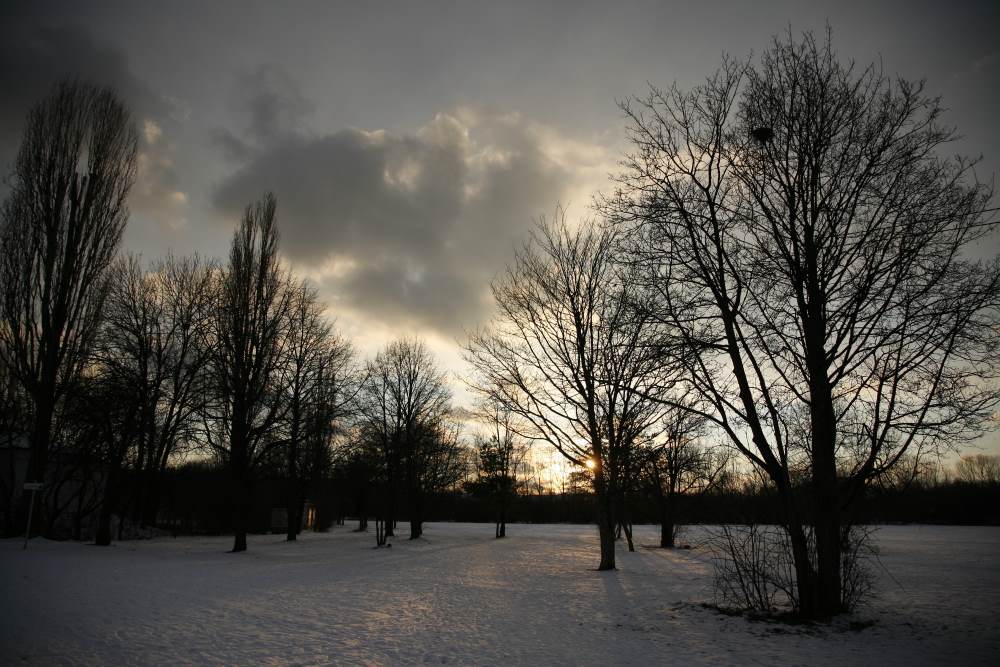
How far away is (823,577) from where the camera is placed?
25.7 ft

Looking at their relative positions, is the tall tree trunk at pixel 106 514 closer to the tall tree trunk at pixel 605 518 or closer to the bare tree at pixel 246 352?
the bare tree at pixel 246 352

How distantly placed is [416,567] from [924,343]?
15296mm

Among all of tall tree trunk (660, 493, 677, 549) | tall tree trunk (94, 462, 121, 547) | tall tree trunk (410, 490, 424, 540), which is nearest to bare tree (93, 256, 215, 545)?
tall tree trunk (94, 462, 121, 547)

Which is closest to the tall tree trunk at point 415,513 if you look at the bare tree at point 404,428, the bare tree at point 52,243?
the bare tree at point 404,428

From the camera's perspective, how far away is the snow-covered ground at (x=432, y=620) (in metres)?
6.21

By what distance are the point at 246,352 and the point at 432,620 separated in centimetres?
1659

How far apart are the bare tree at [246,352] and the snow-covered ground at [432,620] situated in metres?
6.28

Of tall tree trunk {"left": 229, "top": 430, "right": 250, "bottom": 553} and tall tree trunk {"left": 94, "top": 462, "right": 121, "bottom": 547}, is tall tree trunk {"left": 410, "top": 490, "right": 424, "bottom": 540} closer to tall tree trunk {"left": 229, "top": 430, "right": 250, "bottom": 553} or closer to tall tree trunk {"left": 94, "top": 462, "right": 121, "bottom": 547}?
tall tree trunk {"left": 229, "top": 430, "right": 250, "bottom": 553}

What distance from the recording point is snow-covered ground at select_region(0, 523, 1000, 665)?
621 centimetres

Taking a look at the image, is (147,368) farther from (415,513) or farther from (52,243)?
(415,513)

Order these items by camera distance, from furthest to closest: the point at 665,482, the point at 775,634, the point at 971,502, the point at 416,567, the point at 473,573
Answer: the point at 971,502 → the point at 665,482 → the point at 416,567 → the point at 473,573 → the point at 775,634

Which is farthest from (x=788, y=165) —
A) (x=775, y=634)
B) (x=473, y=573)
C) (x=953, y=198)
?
(x=473, y=573)

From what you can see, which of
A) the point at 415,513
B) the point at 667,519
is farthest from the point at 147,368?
the point at 667,519

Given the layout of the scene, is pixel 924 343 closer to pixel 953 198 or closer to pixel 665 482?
pixel 953 198
